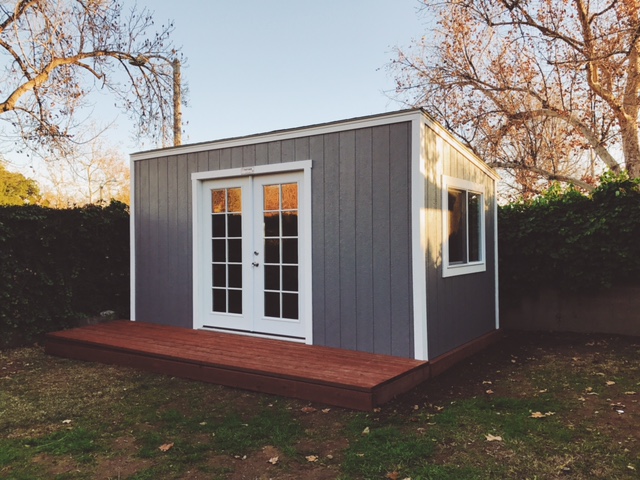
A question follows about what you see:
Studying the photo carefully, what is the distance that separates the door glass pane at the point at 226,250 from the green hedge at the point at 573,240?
149 inches

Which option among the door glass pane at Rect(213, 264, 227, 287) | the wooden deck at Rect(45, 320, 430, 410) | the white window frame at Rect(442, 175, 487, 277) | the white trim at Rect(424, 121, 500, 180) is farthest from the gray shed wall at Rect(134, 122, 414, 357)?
the door glass pane at Rect(213, 264, 227, 287)

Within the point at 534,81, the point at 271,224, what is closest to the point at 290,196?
the point at 271,224

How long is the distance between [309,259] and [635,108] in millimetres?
9208

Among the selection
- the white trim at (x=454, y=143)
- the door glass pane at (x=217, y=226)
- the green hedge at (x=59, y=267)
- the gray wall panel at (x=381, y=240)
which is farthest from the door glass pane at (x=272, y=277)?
the green hedge at (x=59, y=267)

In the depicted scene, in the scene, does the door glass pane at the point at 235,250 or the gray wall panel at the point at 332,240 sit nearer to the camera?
the gray wall panel at the point at 332,240

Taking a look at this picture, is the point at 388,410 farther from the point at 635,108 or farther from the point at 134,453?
the point at 635,108

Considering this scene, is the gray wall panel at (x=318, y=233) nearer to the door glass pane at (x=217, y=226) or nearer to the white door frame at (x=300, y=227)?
the white door frame at (x=300, y=227)

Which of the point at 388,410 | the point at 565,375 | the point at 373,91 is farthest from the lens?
the point at 373,91

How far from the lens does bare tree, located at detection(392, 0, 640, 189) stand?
985cm

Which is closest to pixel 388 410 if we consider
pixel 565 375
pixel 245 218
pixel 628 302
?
pixel 565 375

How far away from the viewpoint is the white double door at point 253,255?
5.14 meters

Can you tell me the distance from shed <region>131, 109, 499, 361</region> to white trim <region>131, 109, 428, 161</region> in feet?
0.04

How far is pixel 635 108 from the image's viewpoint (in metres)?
10.3

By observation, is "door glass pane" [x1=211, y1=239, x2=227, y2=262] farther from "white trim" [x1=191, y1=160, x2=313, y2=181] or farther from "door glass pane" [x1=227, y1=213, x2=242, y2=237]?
"white trim" [x1=191, y1=160, x2=313, y2=181]
